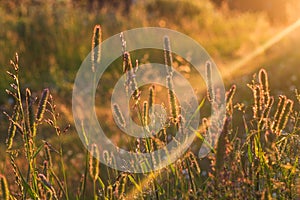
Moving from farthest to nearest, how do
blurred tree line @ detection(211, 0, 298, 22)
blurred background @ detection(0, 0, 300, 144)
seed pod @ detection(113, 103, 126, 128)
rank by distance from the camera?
blurred tree line @ detection(211, 0, 298, 22)
blurred background @ detection(0, 0, 300, 144)
seed pod @ detection(113, 103, 126, 128)

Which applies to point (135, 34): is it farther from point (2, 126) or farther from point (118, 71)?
point (2, 126)

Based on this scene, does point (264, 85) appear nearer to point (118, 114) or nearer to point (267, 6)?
point (118, 114)

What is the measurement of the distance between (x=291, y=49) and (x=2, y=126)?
4909mm

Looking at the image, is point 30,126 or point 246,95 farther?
point 246,95

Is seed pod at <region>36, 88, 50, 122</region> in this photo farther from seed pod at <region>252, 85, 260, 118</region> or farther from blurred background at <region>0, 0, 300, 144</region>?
blurred background at <region>0, 0, 300, 144</region>

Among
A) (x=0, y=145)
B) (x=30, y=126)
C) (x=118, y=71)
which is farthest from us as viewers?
(x=118, y=71)

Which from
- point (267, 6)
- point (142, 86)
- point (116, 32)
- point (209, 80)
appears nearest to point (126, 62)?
point (209, 80)

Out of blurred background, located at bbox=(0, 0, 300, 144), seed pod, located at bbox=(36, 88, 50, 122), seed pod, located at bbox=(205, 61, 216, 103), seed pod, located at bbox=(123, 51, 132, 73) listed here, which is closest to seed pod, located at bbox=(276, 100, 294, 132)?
seed pod, located at bbox=(205, 61, 216, 103)

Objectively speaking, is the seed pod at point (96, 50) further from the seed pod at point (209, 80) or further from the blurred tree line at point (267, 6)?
the blurred tree line at point (267, 6)

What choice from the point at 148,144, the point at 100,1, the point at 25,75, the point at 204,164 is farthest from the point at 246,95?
the point at 100,1

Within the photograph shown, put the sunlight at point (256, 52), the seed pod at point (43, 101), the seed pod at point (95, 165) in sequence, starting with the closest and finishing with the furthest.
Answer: the seed pod at point (95, 165) → the seed pod at point (43, 101) → the sunlight at point (256, 52)

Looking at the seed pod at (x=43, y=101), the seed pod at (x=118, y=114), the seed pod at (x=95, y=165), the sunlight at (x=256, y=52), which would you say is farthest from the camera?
the sunlight at (x=256, y=52)

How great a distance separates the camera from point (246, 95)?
651 cm

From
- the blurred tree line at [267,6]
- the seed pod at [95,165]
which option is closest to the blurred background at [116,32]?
the blurred tree line at [267,6]
